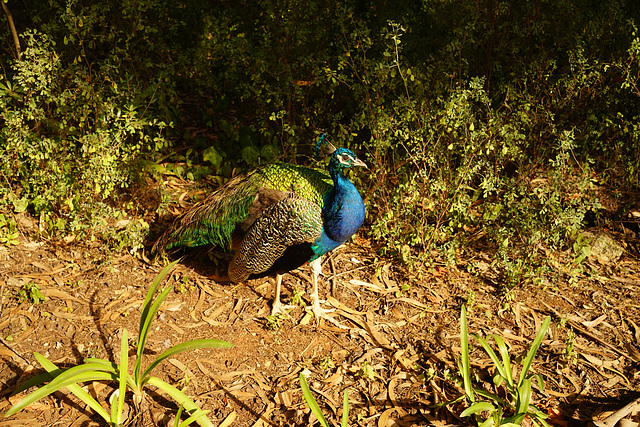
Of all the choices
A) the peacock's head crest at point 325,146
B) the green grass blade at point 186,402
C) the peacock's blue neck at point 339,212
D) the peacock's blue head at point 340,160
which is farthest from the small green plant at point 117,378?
the peacock's head crest at point 325,146

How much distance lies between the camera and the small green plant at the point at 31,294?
3445 millimetres

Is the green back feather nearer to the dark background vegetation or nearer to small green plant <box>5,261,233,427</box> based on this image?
the dark background vegetation

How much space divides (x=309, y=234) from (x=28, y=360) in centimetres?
190

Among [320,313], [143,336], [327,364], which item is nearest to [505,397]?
[327,364]

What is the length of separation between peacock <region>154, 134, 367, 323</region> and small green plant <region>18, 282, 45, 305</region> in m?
0.85

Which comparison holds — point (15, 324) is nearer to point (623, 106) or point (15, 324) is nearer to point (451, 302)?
point (451, 302)

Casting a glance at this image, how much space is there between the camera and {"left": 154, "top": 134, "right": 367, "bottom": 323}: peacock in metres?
3.42

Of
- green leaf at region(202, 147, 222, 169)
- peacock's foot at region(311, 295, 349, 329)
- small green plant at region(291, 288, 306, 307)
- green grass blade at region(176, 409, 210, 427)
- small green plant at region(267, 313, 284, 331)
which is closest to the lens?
green grass blade at region(176, 409, 210, 427)

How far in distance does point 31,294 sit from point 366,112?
9.43ft

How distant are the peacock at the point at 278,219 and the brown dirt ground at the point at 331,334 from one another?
30cm

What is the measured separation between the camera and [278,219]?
11.3 ft

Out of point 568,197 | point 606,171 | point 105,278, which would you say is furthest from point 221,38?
point 606,171

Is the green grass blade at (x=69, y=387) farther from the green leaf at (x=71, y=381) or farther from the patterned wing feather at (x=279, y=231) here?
the patterned wing feather at (x=279, y=231)

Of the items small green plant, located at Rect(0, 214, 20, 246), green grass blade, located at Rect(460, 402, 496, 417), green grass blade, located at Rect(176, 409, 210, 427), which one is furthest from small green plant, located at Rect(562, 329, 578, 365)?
small green plant, located at Rect(0, 214, 20, 246)
